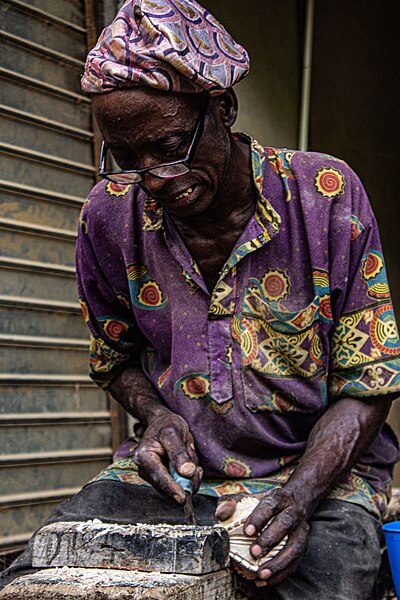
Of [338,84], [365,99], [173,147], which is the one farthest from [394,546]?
[365,99]

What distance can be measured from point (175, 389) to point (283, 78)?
296cm

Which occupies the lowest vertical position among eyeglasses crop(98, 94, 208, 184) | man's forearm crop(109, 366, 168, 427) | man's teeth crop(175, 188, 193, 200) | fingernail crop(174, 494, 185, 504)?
fingernail crop(174, 494, 185, 504)

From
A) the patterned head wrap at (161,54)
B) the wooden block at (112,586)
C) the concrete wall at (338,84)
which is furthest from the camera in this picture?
the concrete wall at (338,84)

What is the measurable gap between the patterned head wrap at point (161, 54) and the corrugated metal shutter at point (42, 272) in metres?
1.57

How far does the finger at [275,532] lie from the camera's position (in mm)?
2000

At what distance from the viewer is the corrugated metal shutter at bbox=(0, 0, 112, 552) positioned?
3.73m

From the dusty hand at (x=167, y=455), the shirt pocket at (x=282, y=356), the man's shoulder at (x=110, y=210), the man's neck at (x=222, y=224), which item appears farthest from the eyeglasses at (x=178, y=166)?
the dusty hand at (x=167, y=455)

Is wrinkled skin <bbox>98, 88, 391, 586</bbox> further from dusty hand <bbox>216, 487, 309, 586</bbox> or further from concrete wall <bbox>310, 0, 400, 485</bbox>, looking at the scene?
concrete wall <bbox>310, 0, 400, 485</bbox>

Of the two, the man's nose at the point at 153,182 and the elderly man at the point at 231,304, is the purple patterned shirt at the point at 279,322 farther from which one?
the man's nose at the point at 153,182

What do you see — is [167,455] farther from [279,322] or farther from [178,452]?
[279,322]

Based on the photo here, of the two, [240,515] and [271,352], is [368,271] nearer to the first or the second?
[271,352]

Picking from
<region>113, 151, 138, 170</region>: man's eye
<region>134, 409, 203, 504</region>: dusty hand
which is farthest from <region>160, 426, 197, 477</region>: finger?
<region>113, 151, 138, 170</region>: man's eye

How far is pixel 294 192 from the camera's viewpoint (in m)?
2.57

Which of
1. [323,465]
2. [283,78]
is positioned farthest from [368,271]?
[283,78]
